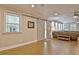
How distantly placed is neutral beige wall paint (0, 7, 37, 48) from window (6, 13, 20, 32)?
0.33 m

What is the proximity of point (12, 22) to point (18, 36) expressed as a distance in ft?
2.97

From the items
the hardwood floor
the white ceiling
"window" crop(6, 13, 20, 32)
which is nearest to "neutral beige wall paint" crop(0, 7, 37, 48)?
"window" crop(6, 13, 20, 32)

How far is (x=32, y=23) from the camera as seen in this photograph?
1070 centimetres

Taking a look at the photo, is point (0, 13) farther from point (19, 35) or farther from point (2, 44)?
point (19, 35)

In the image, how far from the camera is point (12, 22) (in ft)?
27.6

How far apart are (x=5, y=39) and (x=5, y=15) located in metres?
1.23

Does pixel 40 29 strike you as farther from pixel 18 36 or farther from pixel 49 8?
pixel 49 8

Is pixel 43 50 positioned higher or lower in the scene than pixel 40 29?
lower

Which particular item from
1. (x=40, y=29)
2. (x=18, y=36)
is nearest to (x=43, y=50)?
(x=18, y=36)

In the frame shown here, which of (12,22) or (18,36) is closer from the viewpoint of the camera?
(12,22)

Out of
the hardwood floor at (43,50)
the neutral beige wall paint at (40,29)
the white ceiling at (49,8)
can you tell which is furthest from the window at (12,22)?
the neutral beige wall paint at (40,29)

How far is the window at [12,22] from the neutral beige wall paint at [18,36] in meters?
0.33

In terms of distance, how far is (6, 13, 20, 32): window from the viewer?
7.86 m
